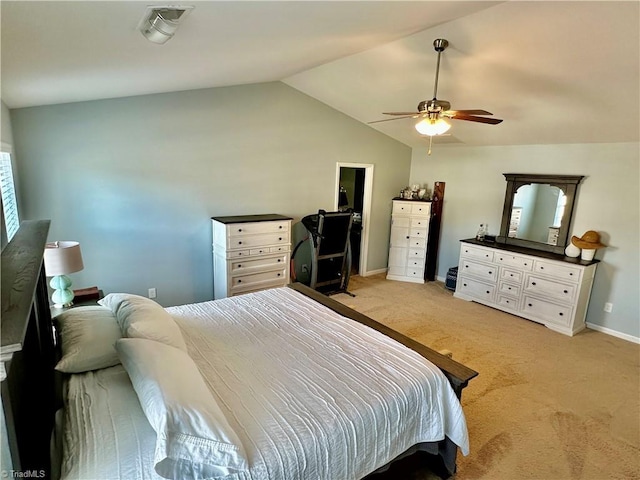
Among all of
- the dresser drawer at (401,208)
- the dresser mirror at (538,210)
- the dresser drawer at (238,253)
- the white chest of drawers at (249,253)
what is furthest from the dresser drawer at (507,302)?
the dresser drawer at (238,253)

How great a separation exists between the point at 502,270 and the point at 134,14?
15.5ft

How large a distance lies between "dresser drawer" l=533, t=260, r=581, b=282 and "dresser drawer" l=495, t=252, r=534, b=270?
0.26ft

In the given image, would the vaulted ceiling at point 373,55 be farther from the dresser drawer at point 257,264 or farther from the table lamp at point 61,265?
the dresser drawer at point 257,264

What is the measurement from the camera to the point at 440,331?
4.00 meters

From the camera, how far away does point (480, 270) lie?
4.86 m

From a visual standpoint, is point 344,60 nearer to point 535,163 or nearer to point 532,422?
point 535,163

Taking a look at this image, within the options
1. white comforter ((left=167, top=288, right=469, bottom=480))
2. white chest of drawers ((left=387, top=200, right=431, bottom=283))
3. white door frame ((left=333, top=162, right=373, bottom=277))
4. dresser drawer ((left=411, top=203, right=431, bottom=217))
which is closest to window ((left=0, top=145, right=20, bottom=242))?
white comforter ((left=167, top=288, right=469, bottom=480))

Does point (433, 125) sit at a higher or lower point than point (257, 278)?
higher

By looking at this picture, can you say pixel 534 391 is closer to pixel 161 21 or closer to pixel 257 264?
pixel 257 264

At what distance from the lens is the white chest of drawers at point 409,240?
5547 mm

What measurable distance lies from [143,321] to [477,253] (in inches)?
172

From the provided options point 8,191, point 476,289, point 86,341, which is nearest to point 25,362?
point 86,341

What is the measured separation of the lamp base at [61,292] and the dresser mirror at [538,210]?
505 cm

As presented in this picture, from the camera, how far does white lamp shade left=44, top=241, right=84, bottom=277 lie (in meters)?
2.37
